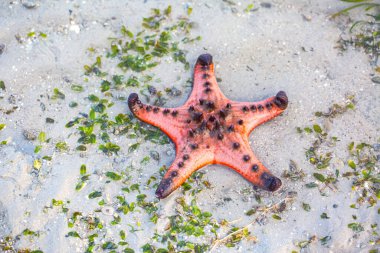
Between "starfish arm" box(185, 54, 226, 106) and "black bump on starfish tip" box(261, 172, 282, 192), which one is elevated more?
"starfish arm" box(185, 54, 226, 106)

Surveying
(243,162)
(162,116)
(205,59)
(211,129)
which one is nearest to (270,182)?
(243,162)

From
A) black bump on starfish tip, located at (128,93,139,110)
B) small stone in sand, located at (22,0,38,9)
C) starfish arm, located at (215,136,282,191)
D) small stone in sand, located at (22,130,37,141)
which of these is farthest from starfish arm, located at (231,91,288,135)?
small stone in sand, located at (22,0,38,9)

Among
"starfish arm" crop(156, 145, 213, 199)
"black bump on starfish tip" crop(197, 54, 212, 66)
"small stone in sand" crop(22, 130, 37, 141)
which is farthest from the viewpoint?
"black bump on starfish tip" crop(197, 54, 212, 66)

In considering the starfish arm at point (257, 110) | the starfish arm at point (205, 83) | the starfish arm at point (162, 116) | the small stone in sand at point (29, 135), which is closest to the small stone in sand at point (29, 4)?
the small stone in sand at point (29, 135)

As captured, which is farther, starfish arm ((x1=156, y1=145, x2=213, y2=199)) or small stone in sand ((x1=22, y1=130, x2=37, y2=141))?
small stone in sand ((x1=22, y1=130, x2=37, y2=141))

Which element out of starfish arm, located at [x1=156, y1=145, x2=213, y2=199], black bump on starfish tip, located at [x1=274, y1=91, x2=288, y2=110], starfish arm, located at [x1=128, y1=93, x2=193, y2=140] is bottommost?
starfish arm, located at [x1=156, y1=145, x2=213, y2=199]

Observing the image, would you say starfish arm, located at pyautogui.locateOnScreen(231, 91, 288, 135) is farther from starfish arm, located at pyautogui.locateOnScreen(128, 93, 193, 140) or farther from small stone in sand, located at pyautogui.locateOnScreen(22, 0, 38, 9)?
small stone in sand, located at pyautogui.locateOnScreen(22, 0, 38, 9)

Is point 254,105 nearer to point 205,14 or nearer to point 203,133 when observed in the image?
point 203,133

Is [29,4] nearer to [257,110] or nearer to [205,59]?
[205,59]

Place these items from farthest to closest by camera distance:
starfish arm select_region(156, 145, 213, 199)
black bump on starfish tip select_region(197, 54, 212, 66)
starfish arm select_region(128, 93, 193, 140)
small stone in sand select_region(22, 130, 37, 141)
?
black bump on starfish tip select_region(197, 54, 212, 66)
small stone in sand select_region(22, 130, 37, 141)
starfish arm select_region(128, 93, 193, 140)
starfish arm select_region(156, 145, 213, 199)
